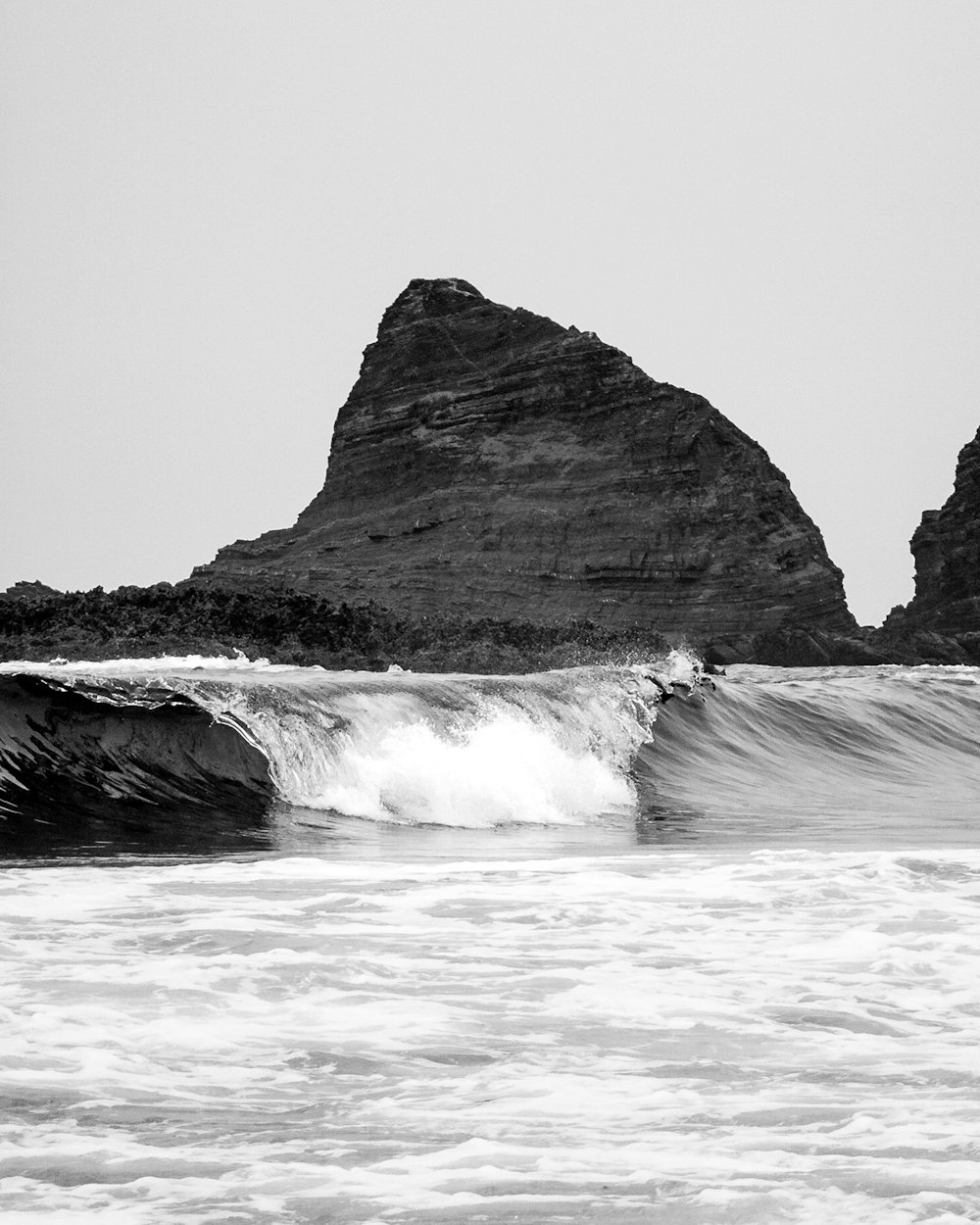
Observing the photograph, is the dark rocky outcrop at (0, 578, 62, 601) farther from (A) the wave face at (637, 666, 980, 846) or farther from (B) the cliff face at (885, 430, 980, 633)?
(B) the cliff face at (885, 430, 980, 633)

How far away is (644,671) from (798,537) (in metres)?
56.0

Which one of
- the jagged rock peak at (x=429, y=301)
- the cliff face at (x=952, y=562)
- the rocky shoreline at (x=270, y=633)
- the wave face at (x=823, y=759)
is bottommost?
the wave face at (x=823, y=759)

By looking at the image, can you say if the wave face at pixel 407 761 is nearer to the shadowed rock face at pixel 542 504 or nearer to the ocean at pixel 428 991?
the ocean at pixel 428 991

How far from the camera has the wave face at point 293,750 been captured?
11.0m

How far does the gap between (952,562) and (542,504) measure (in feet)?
73.8

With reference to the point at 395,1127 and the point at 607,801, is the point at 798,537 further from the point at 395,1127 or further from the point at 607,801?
the point at 395,1127

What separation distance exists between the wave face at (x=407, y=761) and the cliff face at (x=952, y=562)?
55.9 meters

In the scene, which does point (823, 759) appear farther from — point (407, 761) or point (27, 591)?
point (27, 591)

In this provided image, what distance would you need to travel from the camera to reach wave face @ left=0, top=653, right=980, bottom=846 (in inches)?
430

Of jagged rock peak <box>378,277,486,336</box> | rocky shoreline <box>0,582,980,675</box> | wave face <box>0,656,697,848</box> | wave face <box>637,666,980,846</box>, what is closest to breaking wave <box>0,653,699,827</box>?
wave face <box>0,656,697,848</box>

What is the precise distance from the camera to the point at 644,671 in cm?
1825

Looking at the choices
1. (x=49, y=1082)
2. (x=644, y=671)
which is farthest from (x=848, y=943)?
(x=644, y=671)

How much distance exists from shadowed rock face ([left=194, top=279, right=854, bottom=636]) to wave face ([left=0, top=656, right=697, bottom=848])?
53519 millimetres

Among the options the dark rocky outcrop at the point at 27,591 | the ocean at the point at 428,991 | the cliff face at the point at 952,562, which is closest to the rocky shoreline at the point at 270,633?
the dark rocky outcrop at the point at 27,591
